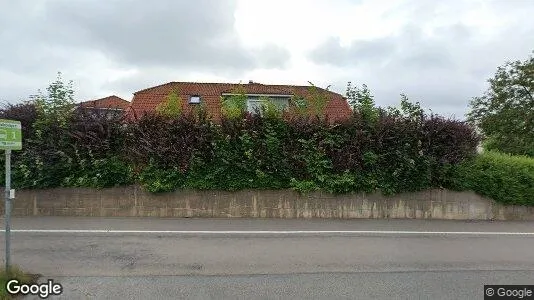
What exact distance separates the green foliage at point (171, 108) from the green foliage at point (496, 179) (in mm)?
7736

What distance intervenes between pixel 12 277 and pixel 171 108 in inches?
278

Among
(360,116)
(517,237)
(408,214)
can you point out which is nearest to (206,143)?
(360,116)

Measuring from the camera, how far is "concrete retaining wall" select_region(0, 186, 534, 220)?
10.4 meters

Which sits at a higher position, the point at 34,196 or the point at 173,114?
the point at 173,114

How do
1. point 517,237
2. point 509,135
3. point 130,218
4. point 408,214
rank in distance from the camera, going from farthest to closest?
point 509,135 → point 408,214 → point 130,218 → point 517,237

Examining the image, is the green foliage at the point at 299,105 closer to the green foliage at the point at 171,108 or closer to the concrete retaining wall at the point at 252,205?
the concrete retaining wall at the point at 252,205

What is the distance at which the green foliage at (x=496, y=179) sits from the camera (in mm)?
11258

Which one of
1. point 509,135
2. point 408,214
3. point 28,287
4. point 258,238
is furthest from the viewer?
point 509,135

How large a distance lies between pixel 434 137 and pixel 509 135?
18376 mm

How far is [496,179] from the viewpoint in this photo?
1141 cm

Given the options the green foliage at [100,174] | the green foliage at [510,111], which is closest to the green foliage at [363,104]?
the green foliage at [100,174]

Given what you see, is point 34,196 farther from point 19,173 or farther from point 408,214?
point 408,214

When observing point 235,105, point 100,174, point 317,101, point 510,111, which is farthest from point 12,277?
point 510,111

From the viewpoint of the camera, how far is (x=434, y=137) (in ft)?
37.2
